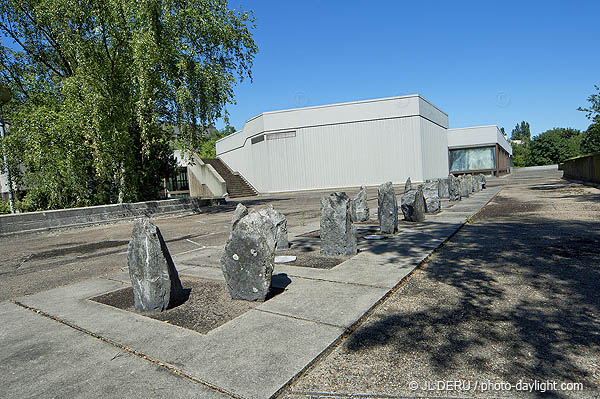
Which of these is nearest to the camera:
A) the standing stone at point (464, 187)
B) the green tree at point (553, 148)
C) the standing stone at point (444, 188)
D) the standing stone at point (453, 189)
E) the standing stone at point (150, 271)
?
the standing stone at point (150, 271)

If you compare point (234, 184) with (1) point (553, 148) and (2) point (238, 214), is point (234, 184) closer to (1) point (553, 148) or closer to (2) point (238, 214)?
(2) point (238, 214)

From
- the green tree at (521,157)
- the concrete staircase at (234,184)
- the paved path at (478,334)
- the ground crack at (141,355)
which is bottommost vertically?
the paved path at (478,334)

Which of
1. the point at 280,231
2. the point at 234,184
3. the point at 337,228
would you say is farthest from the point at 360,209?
the point at 234,184

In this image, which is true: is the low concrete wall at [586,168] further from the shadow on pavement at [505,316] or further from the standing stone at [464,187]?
the shadow on pavement at [505,316]

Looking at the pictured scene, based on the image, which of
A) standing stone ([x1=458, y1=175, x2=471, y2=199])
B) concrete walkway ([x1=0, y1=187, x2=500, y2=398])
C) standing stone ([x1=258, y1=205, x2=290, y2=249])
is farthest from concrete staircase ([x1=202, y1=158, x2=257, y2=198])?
concrete walkway ([x1=0, y1=187, x2=500, y2=398])

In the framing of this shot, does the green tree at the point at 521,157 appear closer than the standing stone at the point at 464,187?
No

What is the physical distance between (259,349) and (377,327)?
1.09 m

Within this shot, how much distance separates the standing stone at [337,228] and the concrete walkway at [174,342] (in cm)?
100

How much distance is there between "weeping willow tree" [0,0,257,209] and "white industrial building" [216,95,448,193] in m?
16.7

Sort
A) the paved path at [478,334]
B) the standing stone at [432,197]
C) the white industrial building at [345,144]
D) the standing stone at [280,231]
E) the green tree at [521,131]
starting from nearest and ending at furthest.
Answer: the paved path at [478,334], the standing stone at [280,231], the standing stone at [432,197], the white industrial building at [345,144], the green tree at [521,131]

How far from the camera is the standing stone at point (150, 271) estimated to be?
3.92 metres

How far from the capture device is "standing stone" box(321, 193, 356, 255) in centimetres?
606

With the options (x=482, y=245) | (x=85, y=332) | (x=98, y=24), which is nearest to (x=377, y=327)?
(x=85, y=332)

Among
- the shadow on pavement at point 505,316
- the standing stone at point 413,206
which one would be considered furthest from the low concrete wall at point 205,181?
the shadow on pavement at point 505,316
